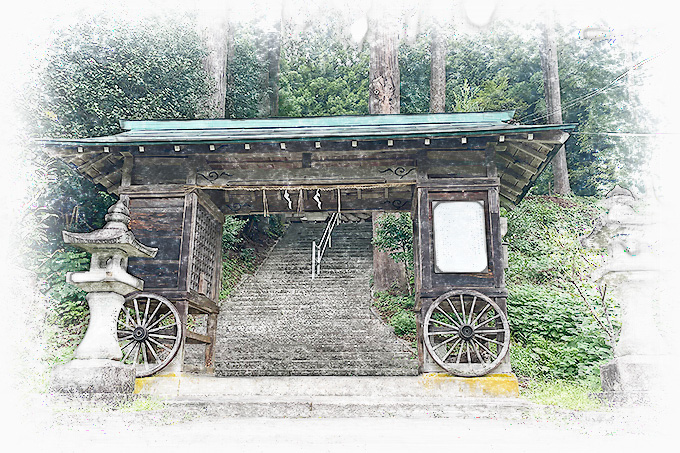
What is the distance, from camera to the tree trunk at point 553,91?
55.1ft

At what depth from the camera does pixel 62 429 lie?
4.30 m

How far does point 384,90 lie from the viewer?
41.3ft

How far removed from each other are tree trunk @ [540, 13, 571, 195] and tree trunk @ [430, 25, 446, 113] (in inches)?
149

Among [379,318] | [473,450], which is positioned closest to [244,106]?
[379,318]

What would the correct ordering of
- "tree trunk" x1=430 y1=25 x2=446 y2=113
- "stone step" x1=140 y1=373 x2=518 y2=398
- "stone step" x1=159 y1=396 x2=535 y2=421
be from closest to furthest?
"stone step" x1=159 y1=396 x2=535 y2=421 < "stone step" x1=140 y1=373 x2=518 y2=398 < "tree trunk" x1=430 y1=25 x2=446 y2=113

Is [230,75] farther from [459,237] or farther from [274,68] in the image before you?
[459,237]

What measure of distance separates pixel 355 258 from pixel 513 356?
695cm

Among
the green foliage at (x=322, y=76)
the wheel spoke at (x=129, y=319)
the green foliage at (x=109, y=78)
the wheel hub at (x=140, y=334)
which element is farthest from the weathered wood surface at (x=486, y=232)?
the green foliage at (x=322, y=76)

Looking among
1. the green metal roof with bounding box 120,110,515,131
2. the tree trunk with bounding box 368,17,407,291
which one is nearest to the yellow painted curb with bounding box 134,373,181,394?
the green metal roof with bounding box 120,110,515,131

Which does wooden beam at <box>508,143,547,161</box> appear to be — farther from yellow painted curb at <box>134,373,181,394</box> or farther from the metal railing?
the metal railing

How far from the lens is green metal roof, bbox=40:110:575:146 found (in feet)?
23.0

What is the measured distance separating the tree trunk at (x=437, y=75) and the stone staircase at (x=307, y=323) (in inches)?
187

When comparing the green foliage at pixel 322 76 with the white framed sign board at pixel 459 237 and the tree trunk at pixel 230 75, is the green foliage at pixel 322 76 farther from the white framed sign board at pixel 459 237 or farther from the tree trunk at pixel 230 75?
the white framed sign board at pixel 459 237

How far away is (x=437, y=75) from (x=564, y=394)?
451 inches
